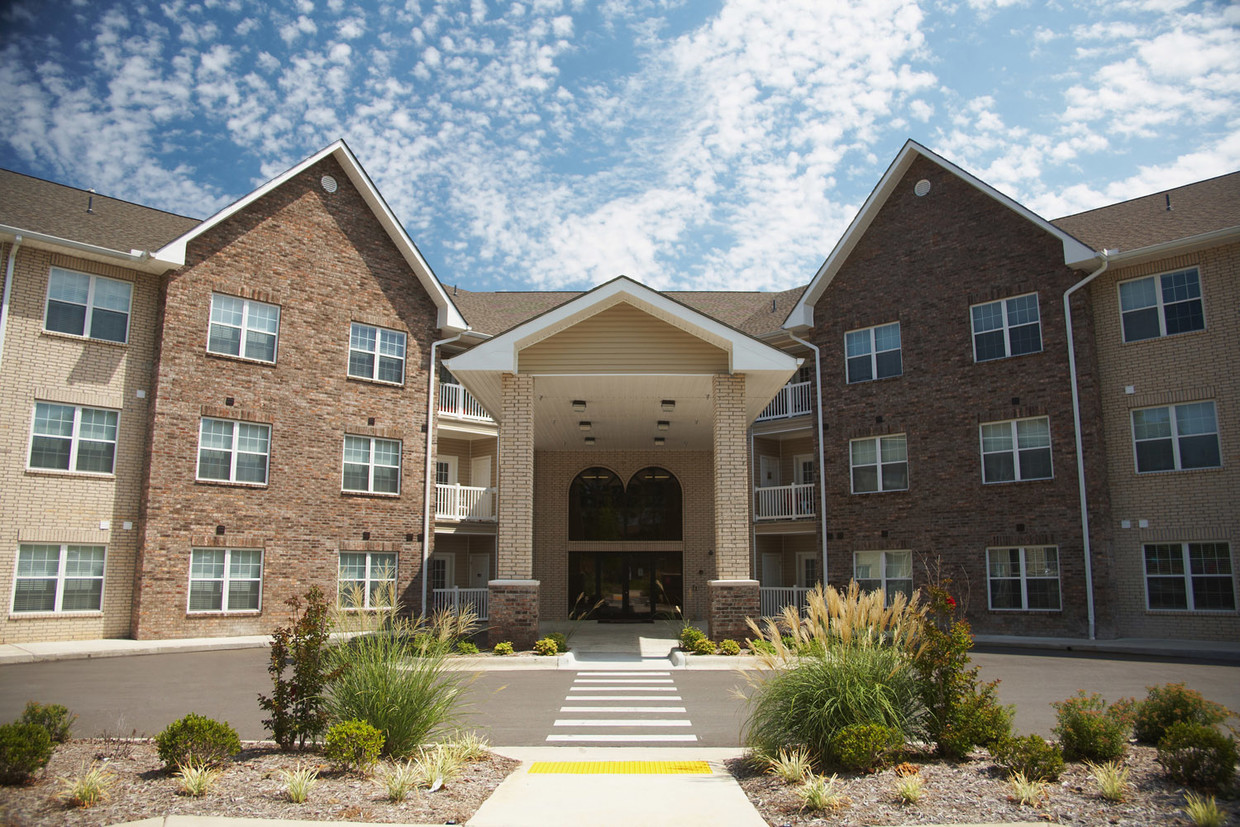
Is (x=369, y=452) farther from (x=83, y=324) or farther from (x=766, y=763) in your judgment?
(x=766, y=763)

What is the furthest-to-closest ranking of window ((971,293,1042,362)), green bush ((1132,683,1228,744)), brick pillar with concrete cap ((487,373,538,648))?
window ((971,293,1042,362)), brick pillar with concrete cap ((487,373,538,648)), green bush ((1132,683,1228,744))

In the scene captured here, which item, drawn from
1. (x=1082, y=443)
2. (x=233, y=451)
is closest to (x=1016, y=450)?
(x=1082, y=443)

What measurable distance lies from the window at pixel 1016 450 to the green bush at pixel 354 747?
18.4 m

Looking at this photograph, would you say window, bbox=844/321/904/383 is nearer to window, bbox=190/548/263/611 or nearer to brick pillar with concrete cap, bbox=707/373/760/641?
brick pillar with concrete cap, bbox=707/373/760/641

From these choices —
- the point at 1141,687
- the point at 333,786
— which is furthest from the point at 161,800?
the point at 1141,687

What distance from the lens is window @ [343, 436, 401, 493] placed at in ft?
77.0

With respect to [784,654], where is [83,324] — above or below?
above

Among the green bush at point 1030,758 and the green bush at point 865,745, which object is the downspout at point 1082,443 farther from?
the green bush at point 865,745

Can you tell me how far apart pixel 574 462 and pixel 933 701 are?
853 inches

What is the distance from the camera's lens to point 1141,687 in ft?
43.2

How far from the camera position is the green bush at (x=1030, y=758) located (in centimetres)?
696

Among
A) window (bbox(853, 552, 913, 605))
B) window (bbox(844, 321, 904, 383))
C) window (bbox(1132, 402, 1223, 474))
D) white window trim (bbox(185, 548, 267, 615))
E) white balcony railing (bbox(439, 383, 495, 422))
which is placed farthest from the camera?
white balcony railing (bbox(439, 383, 495, 422))

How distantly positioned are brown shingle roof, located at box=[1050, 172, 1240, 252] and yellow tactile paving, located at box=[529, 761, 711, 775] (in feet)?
58.2

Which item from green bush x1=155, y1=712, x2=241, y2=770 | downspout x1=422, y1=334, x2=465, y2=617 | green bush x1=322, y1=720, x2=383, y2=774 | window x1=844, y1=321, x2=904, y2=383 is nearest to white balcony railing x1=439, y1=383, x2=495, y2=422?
downspout x1=422, y1=334, x2=465, y2=617
